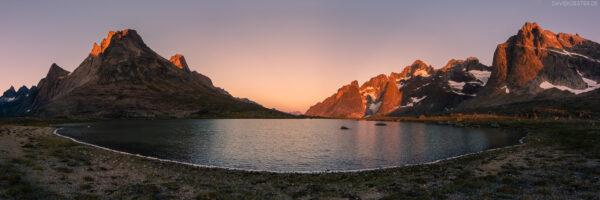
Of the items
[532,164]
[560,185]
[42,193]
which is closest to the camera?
[42,193]

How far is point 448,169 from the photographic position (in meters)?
32.4

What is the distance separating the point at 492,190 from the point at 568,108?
238607 millimetres

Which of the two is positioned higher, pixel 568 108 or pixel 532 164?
pixel 568 108

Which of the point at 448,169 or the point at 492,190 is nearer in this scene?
the point at 492,190

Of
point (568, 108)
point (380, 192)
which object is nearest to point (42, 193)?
point (380, 192)

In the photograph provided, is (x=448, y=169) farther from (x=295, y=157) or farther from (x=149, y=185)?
(x=149, y=185)

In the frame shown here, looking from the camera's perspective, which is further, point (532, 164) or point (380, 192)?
point (532, 164)

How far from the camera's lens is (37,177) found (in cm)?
2289

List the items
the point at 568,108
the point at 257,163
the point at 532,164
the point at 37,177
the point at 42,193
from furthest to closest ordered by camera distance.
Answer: the point at 568,108, the point at 257,163, the point at 532,164, the point at 37,177, the point at 42,193

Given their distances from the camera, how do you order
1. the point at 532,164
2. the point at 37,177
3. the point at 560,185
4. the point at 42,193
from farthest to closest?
1. the point at 532,164
2. the point at 37,177
3. the point at 560,185
4. the point at 42,193

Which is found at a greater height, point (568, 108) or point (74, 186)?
point (568, 108)

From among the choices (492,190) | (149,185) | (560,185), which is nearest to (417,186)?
(492,190)

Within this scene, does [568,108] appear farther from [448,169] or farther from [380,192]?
[380,192]

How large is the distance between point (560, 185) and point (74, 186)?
37.9 metres
